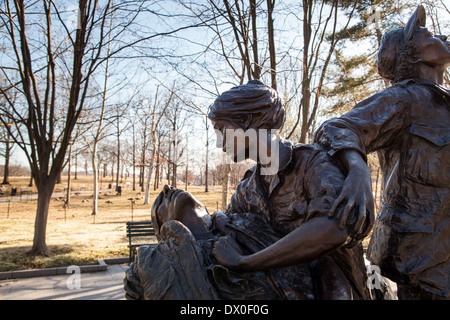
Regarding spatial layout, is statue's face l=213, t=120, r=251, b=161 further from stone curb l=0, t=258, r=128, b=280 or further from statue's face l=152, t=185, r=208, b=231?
stone curb l=0, t=258, r=128, b=280

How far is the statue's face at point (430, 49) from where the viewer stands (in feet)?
6.48

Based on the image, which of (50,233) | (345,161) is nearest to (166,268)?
(345,161)

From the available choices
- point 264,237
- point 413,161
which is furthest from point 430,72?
point 264,237

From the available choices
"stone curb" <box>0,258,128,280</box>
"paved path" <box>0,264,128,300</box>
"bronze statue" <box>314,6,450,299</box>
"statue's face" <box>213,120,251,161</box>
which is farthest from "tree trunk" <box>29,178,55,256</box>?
"bronze statue" <box>314,6,450,299</box>

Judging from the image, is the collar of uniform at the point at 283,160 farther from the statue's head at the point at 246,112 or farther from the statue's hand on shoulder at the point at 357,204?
the statue's hand on shoulder at the point at 357,204

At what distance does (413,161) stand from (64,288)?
23.0ft

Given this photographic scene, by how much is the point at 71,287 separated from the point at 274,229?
21.2ft

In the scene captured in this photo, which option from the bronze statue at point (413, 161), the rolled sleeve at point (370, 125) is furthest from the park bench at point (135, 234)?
the rolled sleeve at point (370, 125)

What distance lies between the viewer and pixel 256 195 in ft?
6.23

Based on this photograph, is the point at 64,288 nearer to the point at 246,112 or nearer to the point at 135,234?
the point at 135,234

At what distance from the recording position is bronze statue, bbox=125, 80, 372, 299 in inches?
54.6

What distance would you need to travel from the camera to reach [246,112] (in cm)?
169

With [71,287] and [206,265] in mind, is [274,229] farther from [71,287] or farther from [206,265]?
[71,287]

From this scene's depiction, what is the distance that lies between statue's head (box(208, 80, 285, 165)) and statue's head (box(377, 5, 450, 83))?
0.89m
